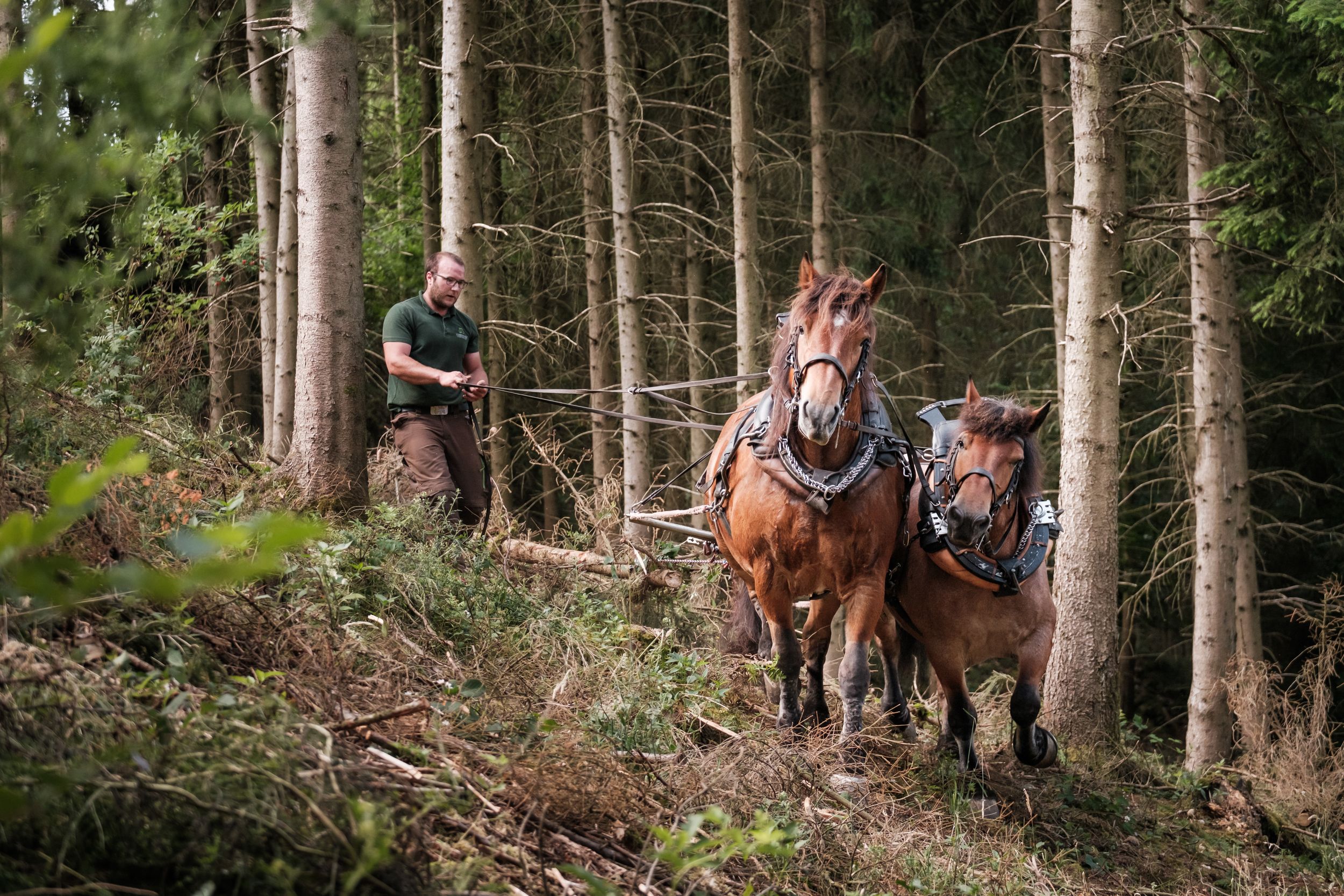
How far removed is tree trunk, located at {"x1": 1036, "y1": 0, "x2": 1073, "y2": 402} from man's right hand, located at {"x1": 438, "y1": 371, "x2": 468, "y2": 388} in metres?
7.66

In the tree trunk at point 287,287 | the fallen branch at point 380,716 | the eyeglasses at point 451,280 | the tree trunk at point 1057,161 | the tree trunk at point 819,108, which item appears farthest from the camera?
the tree trunk at point 819,108

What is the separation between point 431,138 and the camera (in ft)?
49.6

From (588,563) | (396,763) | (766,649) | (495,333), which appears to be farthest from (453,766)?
(495,333)

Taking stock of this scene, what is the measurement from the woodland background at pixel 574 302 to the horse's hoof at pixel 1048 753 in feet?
1.19

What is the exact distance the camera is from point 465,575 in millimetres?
5828

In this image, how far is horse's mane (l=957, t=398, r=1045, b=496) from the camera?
5676mm

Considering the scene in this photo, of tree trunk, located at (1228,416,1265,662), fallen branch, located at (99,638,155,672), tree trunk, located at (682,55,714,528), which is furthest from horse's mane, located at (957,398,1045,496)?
tree trunk, located at (682,55,714,528)

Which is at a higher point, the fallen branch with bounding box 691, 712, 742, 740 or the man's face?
the man's face

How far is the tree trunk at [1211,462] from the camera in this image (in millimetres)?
11070

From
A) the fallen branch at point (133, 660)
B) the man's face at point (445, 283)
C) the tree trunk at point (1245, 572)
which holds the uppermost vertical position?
the man's face at point (445, 283)

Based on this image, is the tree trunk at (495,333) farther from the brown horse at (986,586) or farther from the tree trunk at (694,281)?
the brown horse at (986,586)

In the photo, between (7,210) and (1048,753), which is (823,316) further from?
(7,210)

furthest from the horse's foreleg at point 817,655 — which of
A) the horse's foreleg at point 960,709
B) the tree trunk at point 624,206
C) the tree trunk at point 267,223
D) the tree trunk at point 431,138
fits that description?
the tree trunk at point 431,138

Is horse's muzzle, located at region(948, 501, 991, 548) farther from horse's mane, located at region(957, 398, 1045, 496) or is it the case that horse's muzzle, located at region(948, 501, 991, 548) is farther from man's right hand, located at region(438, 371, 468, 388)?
man's right hand, located at region(438, 371, 468, 388)
